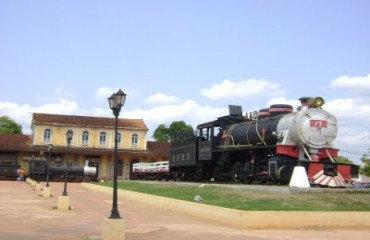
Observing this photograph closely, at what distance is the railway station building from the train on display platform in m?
32.3

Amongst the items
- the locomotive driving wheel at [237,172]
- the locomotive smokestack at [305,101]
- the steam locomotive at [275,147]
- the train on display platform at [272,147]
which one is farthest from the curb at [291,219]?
the locomotive driving wheel at [237,172]

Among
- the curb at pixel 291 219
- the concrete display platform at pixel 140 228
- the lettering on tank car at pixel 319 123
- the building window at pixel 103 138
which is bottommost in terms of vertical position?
the concrete display platform at pixel 140 228

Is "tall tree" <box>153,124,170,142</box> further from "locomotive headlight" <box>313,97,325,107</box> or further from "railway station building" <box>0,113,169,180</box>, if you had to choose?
"locomotive headlight" <box>313,97,325,107</box>

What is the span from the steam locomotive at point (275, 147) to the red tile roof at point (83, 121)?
36926mm

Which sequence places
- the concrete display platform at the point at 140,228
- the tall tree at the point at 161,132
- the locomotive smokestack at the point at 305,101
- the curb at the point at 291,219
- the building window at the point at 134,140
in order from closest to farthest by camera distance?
the concrete display platform at the point at 140,228
the curb at the point at 291,219
the locomotive smokestack at the point at 305,101
the building window at the point at 134,140
the tall tree at the point at 161,132

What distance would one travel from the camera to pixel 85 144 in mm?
61844

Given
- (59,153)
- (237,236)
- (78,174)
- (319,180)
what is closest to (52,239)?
(237,236)

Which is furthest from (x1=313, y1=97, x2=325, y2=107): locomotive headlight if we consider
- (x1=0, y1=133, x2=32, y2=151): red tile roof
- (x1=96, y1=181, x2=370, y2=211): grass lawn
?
(x1=0, y1=133, x2=32, y2=151): red tile roof

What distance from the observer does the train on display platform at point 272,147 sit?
19.2 m

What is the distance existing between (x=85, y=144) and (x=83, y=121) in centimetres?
317

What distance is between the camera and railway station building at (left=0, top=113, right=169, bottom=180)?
58.8m

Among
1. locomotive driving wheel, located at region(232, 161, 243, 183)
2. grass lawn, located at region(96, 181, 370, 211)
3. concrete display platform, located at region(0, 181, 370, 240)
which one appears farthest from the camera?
locomotive driving wheel, located at region(232, 161, 243, 183)

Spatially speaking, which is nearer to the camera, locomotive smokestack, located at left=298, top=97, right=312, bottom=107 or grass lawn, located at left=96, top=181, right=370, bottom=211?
grass lawn, located at left=96, top=181, right=370, bottom=211

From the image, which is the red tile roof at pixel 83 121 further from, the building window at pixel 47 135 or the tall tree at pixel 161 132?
the tall tree at pixel 161 132
